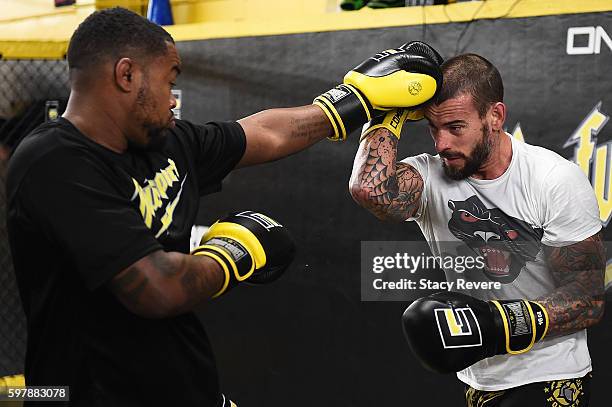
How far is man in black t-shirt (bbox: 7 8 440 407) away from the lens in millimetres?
1624

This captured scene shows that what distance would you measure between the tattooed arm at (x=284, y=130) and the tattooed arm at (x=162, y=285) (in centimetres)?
61

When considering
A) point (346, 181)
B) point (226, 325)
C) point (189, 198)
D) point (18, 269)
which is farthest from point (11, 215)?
point (226, 325)

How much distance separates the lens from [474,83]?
238cm

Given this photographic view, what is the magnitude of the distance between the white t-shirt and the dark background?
0.79 metres

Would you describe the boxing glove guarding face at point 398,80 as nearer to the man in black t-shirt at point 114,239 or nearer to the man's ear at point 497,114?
the man's ear at point 497,114

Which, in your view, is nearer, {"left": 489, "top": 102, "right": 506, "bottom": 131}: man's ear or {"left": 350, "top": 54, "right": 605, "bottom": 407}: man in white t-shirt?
{"left": 350, "top": 54, "right": 605, "bottom": 407}: man in white t-shirt

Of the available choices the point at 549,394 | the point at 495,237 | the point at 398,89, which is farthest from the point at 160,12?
the point at 549,394

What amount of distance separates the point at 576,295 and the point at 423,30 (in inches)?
62.8

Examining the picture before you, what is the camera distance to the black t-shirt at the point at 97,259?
162 centimetres

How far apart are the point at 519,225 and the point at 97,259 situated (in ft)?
4.28

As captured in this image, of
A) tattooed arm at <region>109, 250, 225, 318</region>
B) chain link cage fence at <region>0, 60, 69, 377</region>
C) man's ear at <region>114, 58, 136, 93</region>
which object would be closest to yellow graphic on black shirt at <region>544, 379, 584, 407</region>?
tattooed arm at <region>109, 250, 225, 318</region>

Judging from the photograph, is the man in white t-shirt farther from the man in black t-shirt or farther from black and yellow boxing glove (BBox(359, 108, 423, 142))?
the man in black t-shirt

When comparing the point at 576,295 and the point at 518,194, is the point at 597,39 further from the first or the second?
the point at 576,295

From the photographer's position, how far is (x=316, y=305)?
381cm
